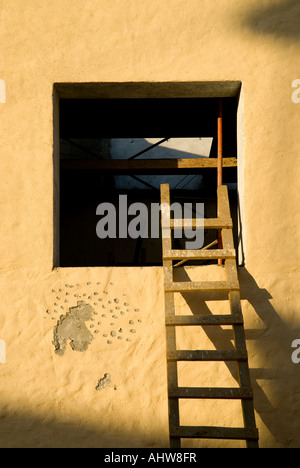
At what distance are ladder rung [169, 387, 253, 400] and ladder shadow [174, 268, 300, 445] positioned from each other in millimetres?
538

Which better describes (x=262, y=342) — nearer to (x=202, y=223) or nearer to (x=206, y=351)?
(x=206, y=351)

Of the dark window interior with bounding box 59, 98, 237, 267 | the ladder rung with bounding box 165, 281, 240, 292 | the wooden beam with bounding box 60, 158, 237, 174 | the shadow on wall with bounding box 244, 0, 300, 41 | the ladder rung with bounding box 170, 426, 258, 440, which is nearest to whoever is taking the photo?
the ladder rung with bounding box 170, 426, 258, 440

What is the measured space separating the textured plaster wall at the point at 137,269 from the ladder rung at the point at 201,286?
31 centimetres

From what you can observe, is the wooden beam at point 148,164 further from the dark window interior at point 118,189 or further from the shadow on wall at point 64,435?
the shadow on wall at point 64,435

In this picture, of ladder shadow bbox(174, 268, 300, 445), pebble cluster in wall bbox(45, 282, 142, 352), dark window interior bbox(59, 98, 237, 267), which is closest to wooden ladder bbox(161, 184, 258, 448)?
ladder shadow bbox(174, 268, 300, 445)

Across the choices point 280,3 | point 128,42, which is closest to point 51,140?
point 128,42

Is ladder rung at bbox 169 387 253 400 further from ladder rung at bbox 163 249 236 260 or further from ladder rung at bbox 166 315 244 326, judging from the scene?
ladder rung at bbox 163 249 236 260

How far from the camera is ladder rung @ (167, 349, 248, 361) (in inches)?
174

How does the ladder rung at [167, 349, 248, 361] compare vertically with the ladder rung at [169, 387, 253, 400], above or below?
above

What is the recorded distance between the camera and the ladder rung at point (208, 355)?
4.42 meters

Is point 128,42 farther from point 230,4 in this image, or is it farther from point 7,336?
point 7,336

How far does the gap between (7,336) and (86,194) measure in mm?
6149

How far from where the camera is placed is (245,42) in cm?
530

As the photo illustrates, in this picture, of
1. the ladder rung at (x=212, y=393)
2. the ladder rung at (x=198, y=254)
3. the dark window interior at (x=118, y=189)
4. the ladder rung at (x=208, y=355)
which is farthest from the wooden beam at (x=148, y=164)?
the ladder rung at (x=212, y=393)
